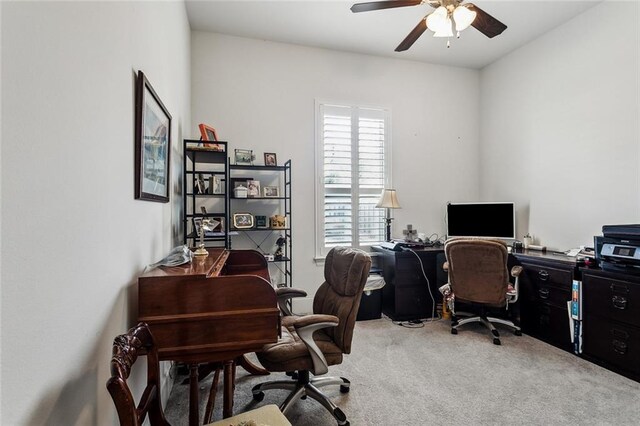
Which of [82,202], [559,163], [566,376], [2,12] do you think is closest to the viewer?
[2,12]

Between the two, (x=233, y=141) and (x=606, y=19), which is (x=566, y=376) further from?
(x=233, y=141)

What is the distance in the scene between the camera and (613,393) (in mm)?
2107

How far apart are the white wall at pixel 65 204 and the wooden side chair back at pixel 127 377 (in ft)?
0.34

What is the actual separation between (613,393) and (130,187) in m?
3.22

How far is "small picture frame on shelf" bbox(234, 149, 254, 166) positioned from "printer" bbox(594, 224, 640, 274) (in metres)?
3.25

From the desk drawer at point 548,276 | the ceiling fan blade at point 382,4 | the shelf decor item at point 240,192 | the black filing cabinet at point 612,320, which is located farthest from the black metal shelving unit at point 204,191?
the black filing cabinet at point 612,320

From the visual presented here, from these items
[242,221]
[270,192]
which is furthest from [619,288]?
[242,221]

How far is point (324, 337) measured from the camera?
1.97 metres

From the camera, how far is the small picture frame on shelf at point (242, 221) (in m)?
3.17

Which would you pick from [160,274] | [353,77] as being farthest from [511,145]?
[160,274]

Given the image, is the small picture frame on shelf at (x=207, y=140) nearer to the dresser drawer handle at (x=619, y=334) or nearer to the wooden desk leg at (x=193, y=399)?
the wooden desk leg at (x=193, y=399)

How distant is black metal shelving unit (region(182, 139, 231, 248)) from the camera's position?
275 centimetres

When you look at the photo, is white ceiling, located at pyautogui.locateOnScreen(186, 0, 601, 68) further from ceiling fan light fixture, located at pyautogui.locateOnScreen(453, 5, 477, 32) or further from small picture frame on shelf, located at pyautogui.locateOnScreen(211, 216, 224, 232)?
small picture frame on shelf, located at pyautogui.locateOnScreen(211, 216, 224, 232)

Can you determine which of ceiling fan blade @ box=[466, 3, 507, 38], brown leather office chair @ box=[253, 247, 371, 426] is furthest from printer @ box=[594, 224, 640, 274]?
brown leather office chair @ box=[253, 247, 371, 426]
